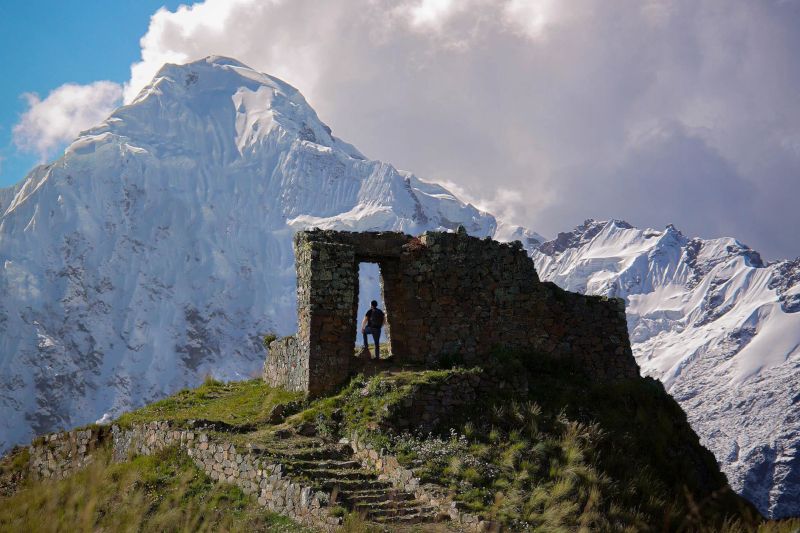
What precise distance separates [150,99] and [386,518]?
158 meters

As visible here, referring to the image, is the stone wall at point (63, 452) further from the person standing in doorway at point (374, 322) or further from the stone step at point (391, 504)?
the stone step at point (391, 504)

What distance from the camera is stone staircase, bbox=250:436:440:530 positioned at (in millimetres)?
13070

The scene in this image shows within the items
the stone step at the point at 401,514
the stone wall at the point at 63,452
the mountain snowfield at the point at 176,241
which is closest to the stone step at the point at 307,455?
the stone step at the point at 401,514

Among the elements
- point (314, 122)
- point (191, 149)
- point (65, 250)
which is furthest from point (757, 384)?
point (65, 250)

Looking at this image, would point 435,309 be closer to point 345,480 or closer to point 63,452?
point 345,480

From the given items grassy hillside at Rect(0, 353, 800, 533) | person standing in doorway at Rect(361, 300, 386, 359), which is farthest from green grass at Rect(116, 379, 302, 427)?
person standing in doorway at Rect(361, 300, 386, 359)

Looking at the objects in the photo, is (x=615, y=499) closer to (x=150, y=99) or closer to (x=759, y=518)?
(x=759, y=518)

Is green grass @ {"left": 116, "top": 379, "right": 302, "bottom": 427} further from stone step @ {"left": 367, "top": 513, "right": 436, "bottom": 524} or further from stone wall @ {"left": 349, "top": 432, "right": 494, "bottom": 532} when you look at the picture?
stone step @ {"left": 367, "top": 513, "right": 436, "bottom": 524}

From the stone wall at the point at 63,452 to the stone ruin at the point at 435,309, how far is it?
4647 mm

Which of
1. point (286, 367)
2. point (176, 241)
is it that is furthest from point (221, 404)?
point (176, 241)

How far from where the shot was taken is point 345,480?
14.3 meters

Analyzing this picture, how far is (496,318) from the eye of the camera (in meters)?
20.5

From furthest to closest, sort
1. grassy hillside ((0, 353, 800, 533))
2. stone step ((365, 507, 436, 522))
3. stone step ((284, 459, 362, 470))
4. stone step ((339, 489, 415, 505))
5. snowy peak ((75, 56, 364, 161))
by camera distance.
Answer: snowy peak ((75, 56, 364, 161)) < stone step ((284, 459, 362, 470)) < stone step ((339, 489, 415, 505)) < grassy hillside ((0, 353, 800, 533)) < stone step ((365, 507, 436, 522))

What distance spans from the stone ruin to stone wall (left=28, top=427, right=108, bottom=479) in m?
4.65
